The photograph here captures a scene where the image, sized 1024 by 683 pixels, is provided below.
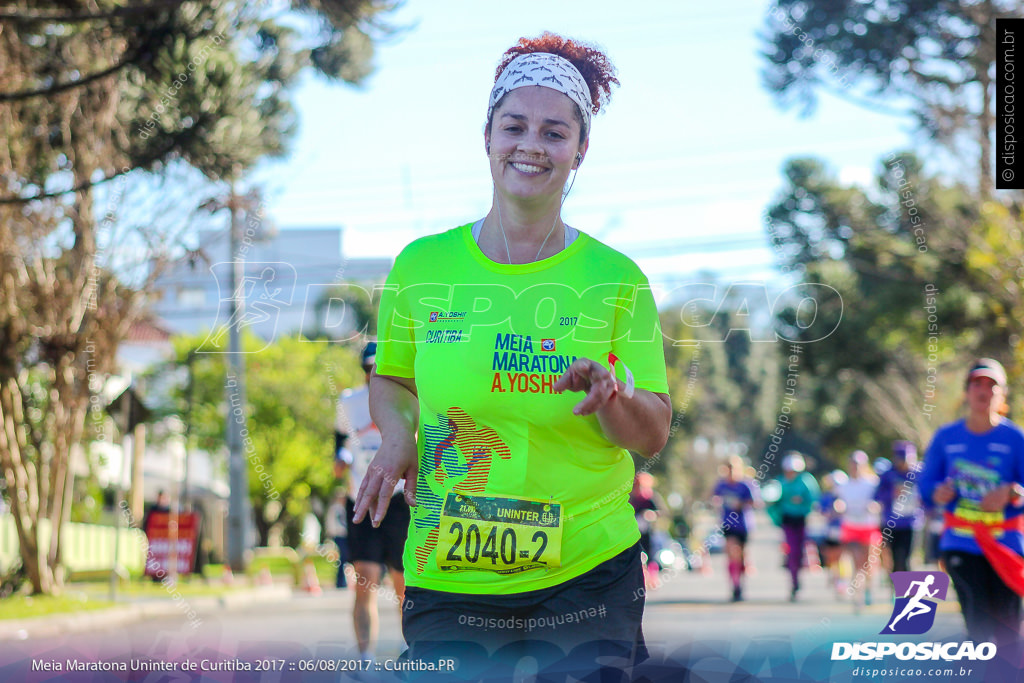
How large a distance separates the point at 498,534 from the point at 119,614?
10376 mm

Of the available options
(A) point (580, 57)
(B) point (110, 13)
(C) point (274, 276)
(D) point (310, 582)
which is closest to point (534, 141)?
(A) point (580, 57)

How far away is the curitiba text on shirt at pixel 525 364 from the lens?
2.42 m

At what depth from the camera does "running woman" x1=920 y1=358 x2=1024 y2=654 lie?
5.54 metres

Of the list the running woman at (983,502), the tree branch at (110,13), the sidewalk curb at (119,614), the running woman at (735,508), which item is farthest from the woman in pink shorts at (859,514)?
the tree branch at (110,13)

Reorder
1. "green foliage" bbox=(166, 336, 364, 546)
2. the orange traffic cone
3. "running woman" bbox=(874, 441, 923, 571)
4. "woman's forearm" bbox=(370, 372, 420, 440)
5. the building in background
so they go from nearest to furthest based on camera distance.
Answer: "woman's forearm" bbox=(370, 372, 420, 440)
the building in background
"running woman" bbox=(874, 441, 923, 571)
the orange traffic cone
"green foliage" bbox=(166, 336, 364, 546)

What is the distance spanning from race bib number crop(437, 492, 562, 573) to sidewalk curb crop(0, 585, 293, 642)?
21.1 ft

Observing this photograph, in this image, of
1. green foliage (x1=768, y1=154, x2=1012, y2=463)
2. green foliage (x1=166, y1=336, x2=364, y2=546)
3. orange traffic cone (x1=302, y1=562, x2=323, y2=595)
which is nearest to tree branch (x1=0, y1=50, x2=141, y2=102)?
green foliage (x1=768, y1=154, x2=1012, y2=463)

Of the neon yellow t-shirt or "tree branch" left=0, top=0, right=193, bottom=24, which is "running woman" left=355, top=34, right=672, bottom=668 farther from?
"tree branch" left=0, top=0, right=193, bottom=24

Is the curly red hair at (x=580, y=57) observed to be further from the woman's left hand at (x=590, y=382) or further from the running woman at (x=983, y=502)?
the running woman at (x=983, y=502)

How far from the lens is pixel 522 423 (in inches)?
95.5

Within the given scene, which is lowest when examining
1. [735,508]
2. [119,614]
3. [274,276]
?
[119,614]

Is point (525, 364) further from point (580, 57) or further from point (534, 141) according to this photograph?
point (580, 57)

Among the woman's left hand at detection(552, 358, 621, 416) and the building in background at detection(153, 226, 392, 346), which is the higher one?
the building in background at detection(153, 226, 392, 346)

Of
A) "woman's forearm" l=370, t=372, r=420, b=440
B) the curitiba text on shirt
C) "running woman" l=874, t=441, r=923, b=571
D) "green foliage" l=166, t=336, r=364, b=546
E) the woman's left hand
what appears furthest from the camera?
"green foliage" l=166, t=336, r=364, b=546
